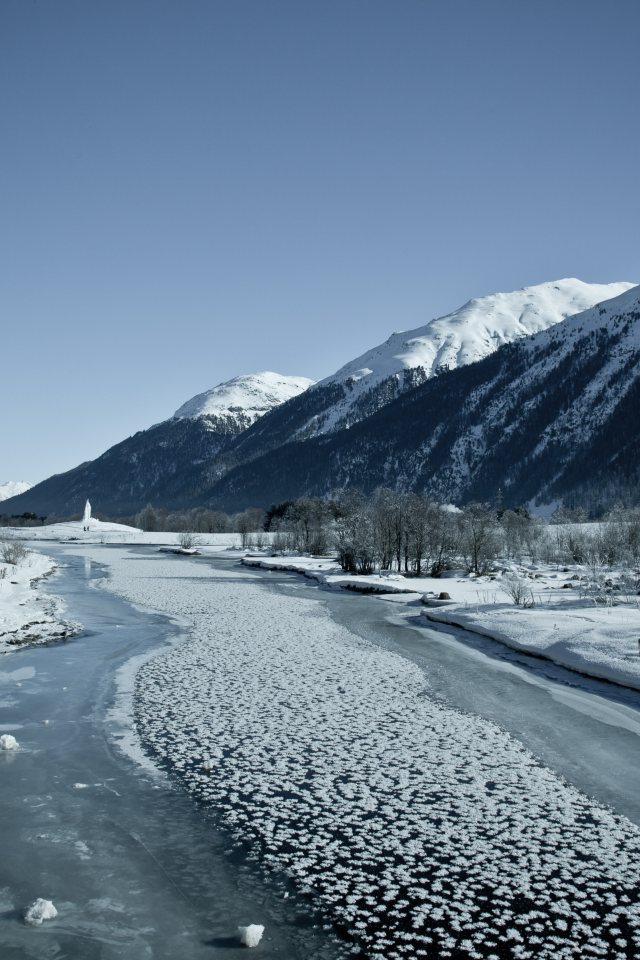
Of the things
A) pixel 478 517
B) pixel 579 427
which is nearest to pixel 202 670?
pixel 478 517

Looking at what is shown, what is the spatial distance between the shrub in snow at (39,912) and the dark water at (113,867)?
73mm

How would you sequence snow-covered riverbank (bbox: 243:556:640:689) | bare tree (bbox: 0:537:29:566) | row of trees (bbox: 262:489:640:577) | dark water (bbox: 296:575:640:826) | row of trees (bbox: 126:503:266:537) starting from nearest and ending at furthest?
dark water (bbox: 296:575:640:826)
snow-covered riverbank (bbox: 243:556:640:689)
row of trees (bbox: 262:489:640:577)
bare tree (bbox: 0:537:29:566)
row of trees (bbox: 126:503:266:537)

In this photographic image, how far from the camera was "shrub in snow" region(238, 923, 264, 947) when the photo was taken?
6.14 m

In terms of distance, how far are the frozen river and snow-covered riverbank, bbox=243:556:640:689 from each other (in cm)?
125

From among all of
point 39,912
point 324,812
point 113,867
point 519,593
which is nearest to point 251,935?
point 39,912

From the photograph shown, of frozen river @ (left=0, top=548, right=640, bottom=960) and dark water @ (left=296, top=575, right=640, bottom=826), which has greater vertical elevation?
frozen river @ (left=0, top=548, right=640, bottom=960)

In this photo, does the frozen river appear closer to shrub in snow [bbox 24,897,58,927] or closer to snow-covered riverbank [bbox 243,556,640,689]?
shrub in snow [bbox 24,897,58,927]

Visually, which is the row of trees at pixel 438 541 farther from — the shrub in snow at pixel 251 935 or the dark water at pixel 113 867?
the shrub in snow at pixel 251 935

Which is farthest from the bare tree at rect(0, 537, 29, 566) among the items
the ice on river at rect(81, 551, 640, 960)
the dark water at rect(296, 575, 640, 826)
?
the ice on river at rect(81, 551, 640, 960)

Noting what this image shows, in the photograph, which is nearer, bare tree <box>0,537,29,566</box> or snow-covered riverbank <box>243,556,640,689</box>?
snow-covered riverbank <box>243,556,640,689</box>

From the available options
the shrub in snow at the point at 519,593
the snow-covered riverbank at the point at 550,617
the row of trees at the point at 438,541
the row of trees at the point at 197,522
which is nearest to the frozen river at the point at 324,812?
the snow-covered riverbank at the point at 550,617

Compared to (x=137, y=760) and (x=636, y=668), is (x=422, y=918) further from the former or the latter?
(x=636, y=668)

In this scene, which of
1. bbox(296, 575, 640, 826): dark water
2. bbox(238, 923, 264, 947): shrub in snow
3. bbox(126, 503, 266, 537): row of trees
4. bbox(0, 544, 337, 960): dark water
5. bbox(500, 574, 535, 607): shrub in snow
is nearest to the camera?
bbox(238, 923, 264, 947): shrub in snow

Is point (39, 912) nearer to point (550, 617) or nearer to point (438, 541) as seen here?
point (550, 617)
